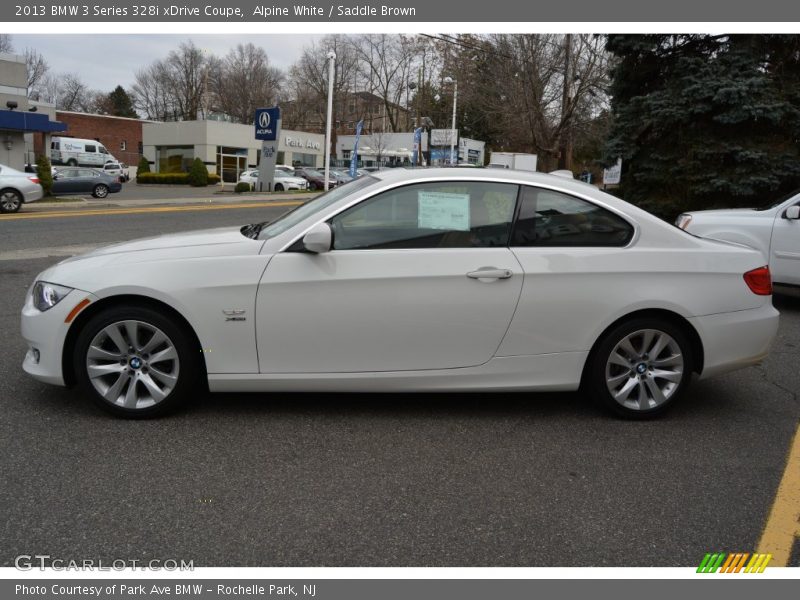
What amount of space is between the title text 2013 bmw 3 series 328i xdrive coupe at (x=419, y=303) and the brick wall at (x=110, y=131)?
67.8 meters

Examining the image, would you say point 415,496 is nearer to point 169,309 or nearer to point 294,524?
point 294,524

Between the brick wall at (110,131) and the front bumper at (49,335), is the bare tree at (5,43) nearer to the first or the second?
the brick wall at (110,131)

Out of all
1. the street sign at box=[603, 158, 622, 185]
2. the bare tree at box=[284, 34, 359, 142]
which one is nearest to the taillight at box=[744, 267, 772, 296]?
the street sign at box=[603, 158, 622, 185]

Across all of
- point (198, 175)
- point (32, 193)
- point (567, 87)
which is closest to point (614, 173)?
point (567, 87)

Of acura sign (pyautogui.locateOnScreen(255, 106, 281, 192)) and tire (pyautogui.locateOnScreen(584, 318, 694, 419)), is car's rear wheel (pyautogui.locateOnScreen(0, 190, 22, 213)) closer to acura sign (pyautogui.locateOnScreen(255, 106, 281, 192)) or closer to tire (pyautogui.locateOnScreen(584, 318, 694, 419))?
acura sign (pyautogui.locateOnScreen(255, 106, 281, 192))

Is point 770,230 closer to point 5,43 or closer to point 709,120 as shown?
point 709,120

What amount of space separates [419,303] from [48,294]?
7.53 ft

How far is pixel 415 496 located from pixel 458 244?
1.62 metres

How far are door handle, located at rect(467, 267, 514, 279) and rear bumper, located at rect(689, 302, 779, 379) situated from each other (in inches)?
50.6

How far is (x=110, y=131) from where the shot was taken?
225 feet

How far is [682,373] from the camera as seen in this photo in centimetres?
443

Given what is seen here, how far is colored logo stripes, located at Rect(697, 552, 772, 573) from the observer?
9.48ft

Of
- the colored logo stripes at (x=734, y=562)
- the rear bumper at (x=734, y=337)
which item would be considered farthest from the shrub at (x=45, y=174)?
the colored logo stripes at (x=734, y=562)

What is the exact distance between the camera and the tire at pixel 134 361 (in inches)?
160
